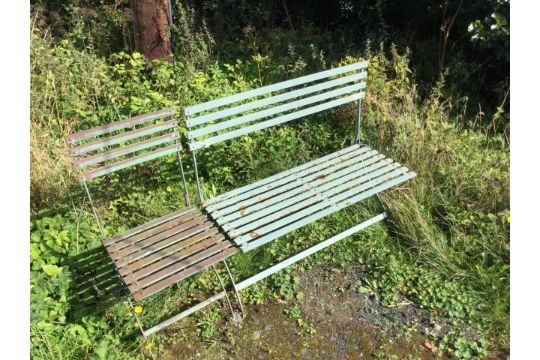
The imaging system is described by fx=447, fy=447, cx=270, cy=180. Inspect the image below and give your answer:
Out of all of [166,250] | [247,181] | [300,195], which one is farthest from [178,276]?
[247,181]

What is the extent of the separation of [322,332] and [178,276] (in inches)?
40.8

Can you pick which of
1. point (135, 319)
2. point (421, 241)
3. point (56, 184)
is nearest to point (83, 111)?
point (56, 184)

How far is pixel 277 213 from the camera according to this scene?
9.59 feet

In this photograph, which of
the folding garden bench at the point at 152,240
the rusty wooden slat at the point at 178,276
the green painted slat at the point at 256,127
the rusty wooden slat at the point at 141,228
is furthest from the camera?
the green painted slat at the point at 256,127

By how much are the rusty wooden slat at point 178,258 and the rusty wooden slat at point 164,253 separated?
0.06 ft

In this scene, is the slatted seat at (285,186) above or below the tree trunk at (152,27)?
below

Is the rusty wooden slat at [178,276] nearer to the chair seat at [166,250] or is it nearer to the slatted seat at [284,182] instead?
the chair seat at [166,250]

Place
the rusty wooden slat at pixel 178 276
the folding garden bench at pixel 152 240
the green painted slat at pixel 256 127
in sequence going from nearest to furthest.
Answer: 1. the rusty wooden slat at pixel 178 276
2. the folding garden bench at pixel 152 240
3. the green painted slat at pixel 256 127

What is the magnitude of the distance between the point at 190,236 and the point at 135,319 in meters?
0.64

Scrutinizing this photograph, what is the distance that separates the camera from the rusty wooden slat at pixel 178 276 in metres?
2.38

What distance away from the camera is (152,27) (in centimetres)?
430

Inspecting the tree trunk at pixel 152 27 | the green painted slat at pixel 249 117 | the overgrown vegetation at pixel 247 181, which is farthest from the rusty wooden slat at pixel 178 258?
the tree trunk at pixel 152 27

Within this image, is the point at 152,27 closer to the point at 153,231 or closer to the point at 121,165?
the point at 121,165

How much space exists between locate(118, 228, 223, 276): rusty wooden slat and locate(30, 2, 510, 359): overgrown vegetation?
38 cm
